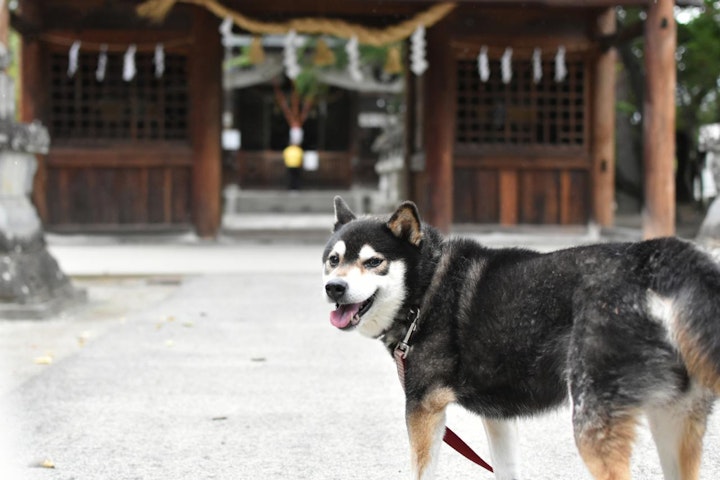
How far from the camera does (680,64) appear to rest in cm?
1805

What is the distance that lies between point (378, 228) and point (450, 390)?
675 millimetres

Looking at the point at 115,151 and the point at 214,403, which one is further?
the point at 115,151

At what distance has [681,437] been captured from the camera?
9.68ft

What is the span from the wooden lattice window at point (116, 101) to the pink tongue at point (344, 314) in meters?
11.1

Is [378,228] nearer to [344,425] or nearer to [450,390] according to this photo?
[450,390]

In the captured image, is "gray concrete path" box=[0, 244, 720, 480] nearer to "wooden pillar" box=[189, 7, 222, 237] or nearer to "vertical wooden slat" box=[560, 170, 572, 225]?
"wooden pillar" box=[189, 7, 222, 237]

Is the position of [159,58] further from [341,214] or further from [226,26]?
[341,214]

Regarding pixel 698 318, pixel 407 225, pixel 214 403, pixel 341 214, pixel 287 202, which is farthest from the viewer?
pixel 287 202

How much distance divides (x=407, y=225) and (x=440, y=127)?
10337 millimetres

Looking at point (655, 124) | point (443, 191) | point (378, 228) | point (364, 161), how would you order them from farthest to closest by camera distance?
1. point (364, 161)
2. point (443, 191)
3. point (655, 124)
4. point (378, 228)

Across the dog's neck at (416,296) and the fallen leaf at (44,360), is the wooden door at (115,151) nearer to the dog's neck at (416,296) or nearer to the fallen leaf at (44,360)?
the fallen leaf at (44,360)

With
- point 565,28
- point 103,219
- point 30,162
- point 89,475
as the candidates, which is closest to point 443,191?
point 565,28

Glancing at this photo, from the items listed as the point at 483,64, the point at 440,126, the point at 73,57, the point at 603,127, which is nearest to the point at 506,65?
the point at 483,64

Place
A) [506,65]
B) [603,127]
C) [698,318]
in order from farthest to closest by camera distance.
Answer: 1. [603,127]
2. [506,65]
3. [698,318]
